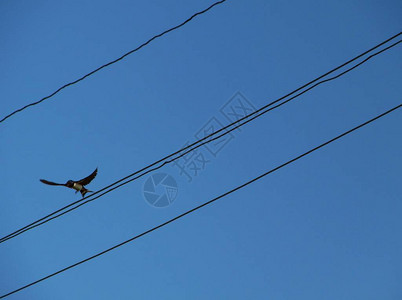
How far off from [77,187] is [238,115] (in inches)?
121

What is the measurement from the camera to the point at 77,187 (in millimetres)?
5543

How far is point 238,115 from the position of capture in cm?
739

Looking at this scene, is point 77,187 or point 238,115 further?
point 238,115
